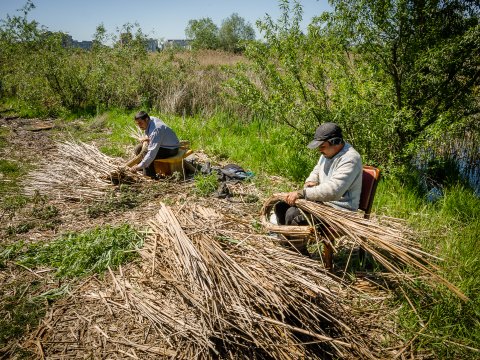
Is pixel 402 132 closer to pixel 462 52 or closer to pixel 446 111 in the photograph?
pixel 446 111

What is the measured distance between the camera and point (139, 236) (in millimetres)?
3406

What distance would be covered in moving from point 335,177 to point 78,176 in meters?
4.66

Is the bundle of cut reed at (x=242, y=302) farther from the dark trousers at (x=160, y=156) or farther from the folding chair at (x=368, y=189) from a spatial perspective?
the dark trousers at (x=160, y=156)

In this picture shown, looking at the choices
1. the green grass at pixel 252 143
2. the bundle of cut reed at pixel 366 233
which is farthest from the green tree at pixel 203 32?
the bundle of cut reed at pixel 366 233

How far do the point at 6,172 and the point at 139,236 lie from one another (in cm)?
437

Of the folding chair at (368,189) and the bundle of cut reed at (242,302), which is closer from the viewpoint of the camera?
the bundle of cut reed at (242,302)

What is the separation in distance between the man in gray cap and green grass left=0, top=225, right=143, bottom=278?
174 centimetres

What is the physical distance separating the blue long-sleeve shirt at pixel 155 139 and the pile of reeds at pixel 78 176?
1.11 feet

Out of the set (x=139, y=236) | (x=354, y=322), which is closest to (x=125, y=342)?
(x=139, y=236)

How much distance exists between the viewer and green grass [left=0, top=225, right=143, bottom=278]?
125 inches

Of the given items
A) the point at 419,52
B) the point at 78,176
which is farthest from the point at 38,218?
the point at 419,52

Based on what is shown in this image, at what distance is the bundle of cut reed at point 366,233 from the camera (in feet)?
8.15

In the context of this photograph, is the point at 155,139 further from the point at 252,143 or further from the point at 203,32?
the point at 203,32

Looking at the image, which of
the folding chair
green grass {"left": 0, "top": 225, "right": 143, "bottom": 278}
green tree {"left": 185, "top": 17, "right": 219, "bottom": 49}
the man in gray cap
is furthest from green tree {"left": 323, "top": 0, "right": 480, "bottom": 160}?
green tree {"left": 185, "top": 17, "right": 219, "bottom": 49}
